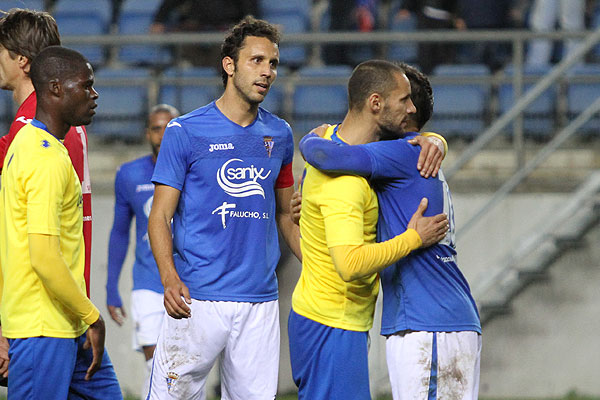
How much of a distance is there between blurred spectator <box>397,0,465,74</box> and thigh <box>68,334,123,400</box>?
552 centimetres

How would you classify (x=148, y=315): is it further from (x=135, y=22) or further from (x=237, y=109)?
(x=135, y=22)

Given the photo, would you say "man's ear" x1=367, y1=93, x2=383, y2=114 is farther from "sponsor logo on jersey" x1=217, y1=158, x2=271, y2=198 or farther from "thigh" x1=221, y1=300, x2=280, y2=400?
"thigh" x1=221, y1=300, x2=280, y2=400

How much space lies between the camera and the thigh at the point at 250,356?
481 cm

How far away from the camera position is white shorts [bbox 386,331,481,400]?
403 cm

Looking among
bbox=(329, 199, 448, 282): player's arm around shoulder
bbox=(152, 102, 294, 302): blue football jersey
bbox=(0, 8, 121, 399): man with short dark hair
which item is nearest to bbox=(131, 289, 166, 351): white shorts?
bbox=(152, 102, 294, 302): blue football jersey

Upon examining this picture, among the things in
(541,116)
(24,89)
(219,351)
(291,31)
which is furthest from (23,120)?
(291,31)

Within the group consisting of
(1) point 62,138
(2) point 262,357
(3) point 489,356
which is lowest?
(3) point 489,356

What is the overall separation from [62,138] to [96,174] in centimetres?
506

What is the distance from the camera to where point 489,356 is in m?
8.36

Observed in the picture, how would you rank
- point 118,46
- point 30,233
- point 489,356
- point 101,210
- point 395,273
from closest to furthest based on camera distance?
point 30,233 → point 395,273 → point 489,356 → point 101,210 → point 118,46

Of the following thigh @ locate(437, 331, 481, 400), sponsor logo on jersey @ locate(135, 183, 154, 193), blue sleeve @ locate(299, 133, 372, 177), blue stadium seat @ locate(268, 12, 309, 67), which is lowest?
thigh @ locate(437, 331, 481, 400)

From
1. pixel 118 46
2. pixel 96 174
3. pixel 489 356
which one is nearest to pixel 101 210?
pixel 96 174

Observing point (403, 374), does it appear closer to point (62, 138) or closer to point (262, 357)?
point (262, 357)

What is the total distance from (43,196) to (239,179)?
1146 millimetres
